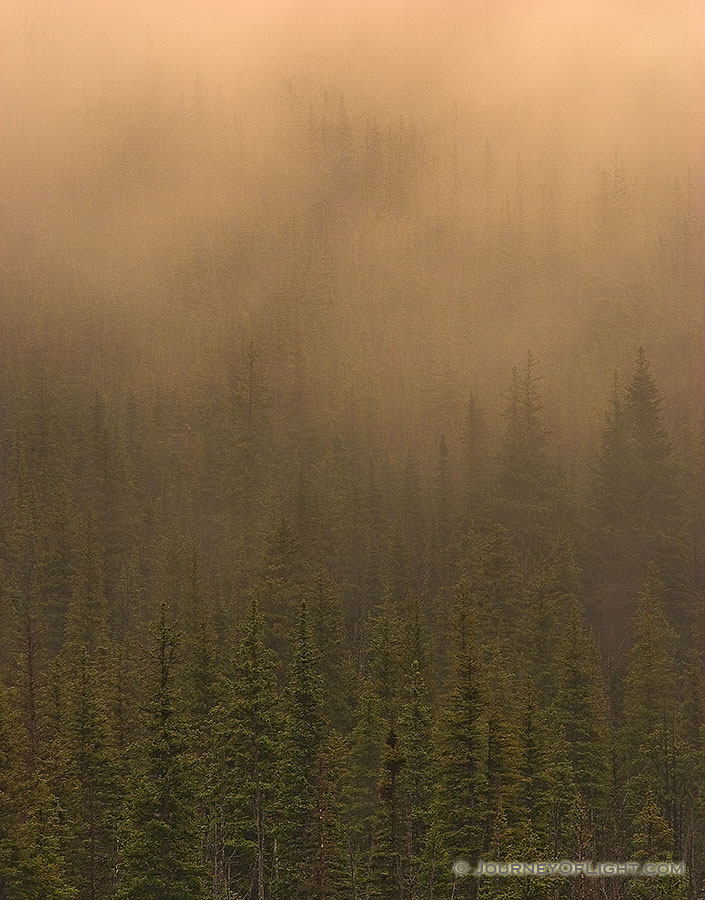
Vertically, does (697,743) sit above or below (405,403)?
below

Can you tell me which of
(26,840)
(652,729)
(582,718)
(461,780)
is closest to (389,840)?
(461,780)

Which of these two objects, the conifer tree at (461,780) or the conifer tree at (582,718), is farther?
the conifer tree at (582,718)

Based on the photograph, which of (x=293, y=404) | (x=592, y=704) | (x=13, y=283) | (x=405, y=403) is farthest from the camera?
(x=13, y=283)

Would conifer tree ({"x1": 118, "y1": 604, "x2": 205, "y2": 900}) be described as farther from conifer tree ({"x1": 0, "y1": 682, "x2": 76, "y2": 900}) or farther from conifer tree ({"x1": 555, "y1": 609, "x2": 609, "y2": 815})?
conifer tree ({"x1": 555, "y1": 609, "x2": 609, "y2": 815})

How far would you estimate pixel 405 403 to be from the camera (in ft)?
430

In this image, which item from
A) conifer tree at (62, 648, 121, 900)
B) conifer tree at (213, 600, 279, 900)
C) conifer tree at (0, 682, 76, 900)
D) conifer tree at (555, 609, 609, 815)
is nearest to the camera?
conifer tree at (0, 682, 76, 900)

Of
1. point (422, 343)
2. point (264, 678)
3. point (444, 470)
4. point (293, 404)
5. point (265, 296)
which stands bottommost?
point (264, 678)

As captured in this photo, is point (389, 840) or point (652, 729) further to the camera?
point (652, 729)

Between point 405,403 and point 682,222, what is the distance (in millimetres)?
Answer: 79953

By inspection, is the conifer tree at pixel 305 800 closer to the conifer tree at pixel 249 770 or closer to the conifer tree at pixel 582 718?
the conifer tree at pixel 249 770

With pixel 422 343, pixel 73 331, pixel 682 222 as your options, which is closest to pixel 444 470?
pixel 422 343

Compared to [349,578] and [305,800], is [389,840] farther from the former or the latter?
[349,578]

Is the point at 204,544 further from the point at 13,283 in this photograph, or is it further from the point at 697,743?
the point at 13,283

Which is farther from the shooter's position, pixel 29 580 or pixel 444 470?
pixel 444 470
